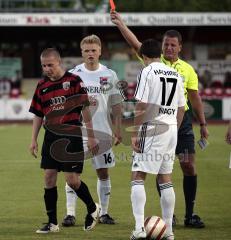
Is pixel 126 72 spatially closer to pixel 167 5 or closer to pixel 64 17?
pixel 64 17

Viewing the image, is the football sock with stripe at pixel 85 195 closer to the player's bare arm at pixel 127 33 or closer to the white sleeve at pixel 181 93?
the white sleeve at pixel 181 93

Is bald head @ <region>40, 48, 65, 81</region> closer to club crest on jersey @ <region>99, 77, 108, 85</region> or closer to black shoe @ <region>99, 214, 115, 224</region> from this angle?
club crest on jersey @ <region>99, 77, 108, 85</region>

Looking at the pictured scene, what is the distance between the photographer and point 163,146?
339 inches

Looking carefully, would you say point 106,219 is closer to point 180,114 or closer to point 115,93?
point 115,93

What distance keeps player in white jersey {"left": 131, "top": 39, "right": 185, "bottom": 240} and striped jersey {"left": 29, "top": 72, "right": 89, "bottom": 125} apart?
0.95m

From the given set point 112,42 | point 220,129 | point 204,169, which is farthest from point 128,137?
point 112,42

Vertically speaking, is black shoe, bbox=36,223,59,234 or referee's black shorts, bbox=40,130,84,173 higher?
referee's black shorts, bbox=40,130,84,173

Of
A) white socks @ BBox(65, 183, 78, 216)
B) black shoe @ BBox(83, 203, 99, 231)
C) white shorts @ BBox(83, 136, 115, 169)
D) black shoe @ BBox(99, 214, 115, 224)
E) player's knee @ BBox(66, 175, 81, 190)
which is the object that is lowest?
black shoe @ BBox(99, 214, 115, 224)

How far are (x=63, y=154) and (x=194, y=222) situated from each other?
1819 mm

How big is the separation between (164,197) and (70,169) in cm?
119

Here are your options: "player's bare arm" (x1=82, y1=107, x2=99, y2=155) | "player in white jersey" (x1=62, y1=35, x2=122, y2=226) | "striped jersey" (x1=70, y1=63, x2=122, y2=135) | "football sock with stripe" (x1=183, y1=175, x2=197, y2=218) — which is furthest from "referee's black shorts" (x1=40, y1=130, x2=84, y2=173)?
"football sock with stripe" (x1=183, y1=175, x2=197, y2=218)

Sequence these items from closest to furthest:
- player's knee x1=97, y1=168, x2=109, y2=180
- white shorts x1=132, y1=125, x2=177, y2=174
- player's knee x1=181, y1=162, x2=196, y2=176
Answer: white shorts x1=132, y1=125, x2=177, y2=174 < player's knee x1=181, y1=162, x2=196, y2=176 < player's knee x1=97, y1=168, x2=109, y2=180

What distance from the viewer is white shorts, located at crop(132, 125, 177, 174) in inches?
336

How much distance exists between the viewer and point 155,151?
8570mm
